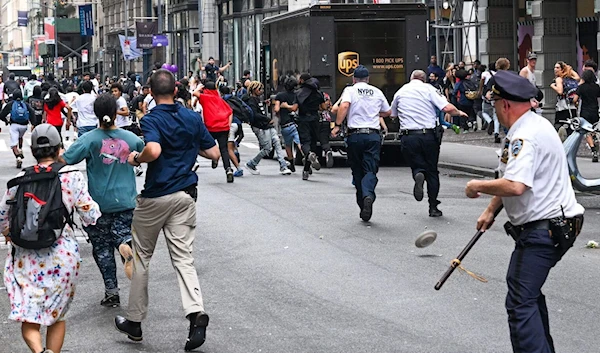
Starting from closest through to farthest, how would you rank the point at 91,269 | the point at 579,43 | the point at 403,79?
the point at 91,269
the point at 403,79
the point at 579,43

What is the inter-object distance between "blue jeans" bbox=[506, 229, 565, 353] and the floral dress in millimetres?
2594

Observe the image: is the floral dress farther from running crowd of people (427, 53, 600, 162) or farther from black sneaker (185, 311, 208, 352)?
running crowd of people (427, 53, 600, 162)

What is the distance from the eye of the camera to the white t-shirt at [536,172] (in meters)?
6.16

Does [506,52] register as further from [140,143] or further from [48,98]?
[140,143]

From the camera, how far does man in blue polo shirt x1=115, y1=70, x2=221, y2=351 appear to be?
801cm

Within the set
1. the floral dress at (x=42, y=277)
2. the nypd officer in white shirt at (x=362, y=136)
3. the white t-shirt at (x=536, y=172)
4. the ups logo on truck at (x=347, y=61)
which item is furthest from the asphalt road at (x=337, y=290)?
the ups logo on truck at (x=347, y=61)

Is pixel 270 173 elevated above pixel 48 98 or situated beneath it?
situated beneath

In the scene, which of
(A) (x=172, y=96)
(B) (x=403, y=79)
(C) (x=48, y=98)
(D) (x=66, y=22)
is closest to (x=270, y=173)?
(B) (x=403, y=79)

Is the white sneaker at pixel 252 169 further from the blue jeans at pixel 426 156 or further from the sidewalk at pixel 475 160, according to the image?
the blue jeans at pixel 426 156

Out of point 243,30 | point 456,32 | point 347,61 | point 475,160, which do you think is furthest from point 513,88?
point 243,30

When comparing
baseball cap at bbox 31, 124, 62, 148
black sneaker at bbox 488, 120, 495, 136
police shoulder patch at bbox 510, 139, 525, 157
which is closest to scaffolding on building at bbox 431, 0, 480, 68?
black sneaker at bbox 488, 120, 495, 136

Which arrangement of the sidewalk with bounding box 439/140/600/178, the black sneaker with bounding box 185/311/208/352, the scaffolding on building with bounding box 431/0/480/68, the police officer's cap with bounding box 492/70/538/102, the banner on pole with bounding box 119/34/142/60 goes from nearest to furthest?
1. the police officer's cap with bounding box 492/70/538/102
2. the black sneaker with bounding box 185/311/208/352
3. the sidewalk with bounding box 439/140/600/178
4. the scaffolding on building with bounding box 431/0/480/68
5. the banner on pole with bounding box 119/34/142/60

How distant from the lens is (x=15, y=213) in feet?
22.5

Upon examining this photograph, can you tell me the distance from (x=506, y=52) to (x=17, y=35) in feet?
434
